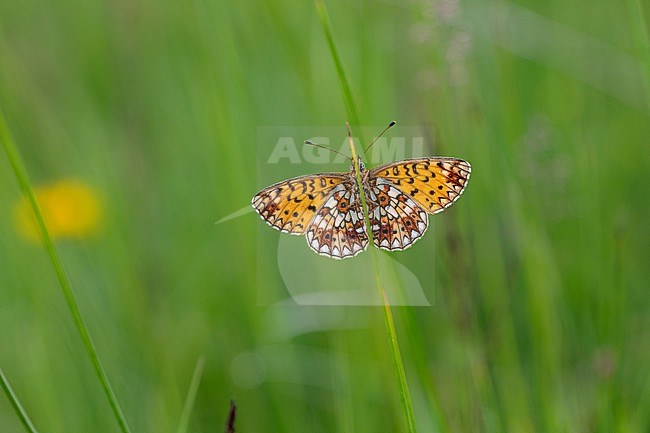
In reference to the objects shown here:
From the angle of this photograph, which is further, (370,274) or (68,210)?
(68,210)

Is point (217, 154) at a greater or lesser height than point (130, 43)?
lesser

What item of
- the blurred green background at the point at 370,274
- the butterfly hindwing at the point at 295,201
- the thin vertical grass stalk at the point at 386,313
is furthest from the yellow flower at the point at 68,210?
the thin vertical grass stalk at the point at 386,313

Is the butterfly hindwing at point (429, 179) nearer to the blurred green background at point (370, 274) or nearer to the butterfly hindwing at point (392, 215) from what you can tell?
the butterfly hindwing at point (392, 215)

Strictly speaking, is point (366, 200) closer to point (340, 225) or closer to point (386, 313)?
point (340, 225)

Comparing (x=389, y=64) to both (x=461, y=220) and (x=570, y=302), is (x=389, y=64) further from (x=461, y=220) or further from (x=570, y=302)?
(x=570, y=302)

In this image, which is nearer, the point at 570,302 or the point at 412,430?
the point at 412,430

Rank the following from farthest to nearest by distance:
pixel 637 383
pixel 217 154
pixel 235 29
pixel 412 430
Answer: pixel 235 29
pixel 217 154
pixel 637 383
pixel 412 430

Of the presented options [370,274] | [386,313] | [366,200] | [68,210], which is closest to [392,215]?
[366,200]

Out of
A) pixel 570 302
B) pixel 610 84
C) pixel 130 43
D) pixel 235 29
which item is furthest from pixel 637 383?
pixel 130 43
